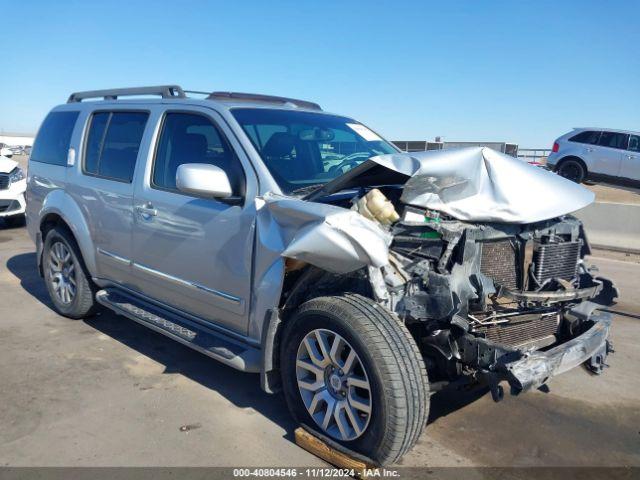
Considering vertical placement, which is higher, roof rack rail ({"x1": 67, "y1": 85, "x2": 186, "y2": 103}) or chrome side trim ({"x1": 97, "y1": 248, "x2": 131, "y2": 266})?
roof rack rail ({"x1": 67, "y1": 85, "x2": 186, "y2": 103})

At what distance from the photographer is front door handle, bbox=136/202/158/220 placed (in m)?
4.02

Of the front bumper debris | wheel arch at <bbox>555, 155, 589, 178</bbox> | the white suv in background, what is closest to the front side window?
the front bumper debris

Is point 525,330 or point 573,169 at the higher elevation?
point 573,169

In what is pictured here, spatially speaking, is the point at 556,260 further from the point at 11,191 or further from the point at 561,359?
the point at 11,191

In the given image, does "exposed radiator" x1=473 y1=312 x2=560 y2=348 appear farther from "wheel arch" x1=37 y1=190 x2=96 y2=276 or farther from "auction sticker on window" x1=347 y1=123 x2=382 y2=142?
"wheel arch" x1=37 y1=190 x2=96 y2=276

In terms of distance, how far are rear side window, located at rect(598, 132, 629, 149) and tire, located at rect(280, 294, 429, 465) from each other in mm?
13571

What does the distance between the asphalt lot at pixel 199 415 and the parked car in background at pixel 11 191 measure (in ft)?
21.4

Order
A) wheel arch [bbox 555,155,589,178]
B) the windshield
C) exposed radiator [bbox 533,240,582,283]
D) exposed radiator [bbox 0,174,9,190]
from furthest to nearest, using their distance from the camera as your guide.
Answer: wheel arch [bbox 555,155,589,178], exposed radiator [bbox 0,174,9,190], the windshield, exposed radiator [bbox 533,240,582,283]

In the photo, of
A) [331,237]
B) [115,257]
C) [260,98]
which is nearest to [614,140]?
[260,98]

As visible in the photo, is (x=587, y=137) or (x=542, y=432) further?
(x=587, y=137)

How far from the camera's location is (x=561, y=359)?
9.71 ft

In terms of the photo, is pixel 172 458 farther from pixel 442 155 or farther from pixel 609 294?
pixel 609 294

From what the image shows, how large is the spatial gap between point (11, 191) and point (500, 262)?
1012 cm

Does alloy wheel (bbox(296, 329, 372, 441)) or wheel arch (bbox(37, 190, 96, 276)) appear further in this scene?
wheel arch (bbox(37, 190, 96, 276))
